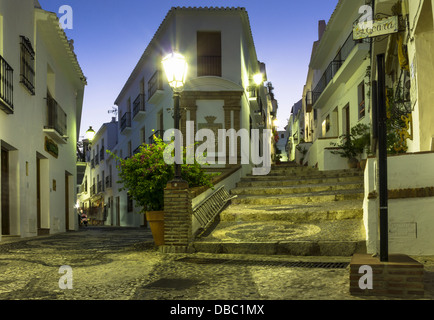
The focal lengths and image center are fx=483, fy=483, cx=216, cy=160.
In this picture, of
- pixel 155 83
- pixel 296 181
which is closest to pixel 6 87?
pixel 296 181

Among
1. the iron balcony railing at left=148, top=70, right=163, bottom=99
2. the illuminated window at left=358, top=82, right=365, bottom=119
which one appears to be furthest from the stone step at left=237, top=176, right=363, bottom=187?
the iron balcony railing at left=148, top=70, right=163, bottom=99

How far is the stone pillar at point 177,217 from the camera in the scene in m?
8.27

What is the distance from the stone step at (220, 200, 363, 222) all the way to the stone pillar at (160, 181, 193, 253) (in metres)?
2.21

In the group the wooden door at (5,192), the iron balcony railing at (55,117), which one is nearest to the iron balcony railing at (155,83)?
the iron balcony railing at (55,117)

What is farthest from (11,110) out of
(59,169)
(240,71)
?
(240,71)

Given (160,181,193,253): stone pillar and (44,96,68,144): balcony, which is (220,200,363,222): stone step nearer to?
(160,181,193,253): stone pillar

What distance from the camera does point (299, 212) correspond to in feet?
32.7

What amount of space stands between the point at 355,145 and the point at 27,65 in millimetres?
11230

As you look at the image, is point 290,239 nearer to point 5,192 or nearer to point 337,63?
point 5,192

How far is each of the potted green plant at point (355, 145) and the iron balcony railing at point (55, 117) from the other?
1020 cm

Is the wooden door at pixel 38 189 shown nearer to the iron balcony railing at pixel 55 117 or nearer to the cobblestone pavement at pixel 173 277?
the iron balcony railing at pixel 55 117

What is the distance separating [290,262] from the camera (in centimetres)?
679
